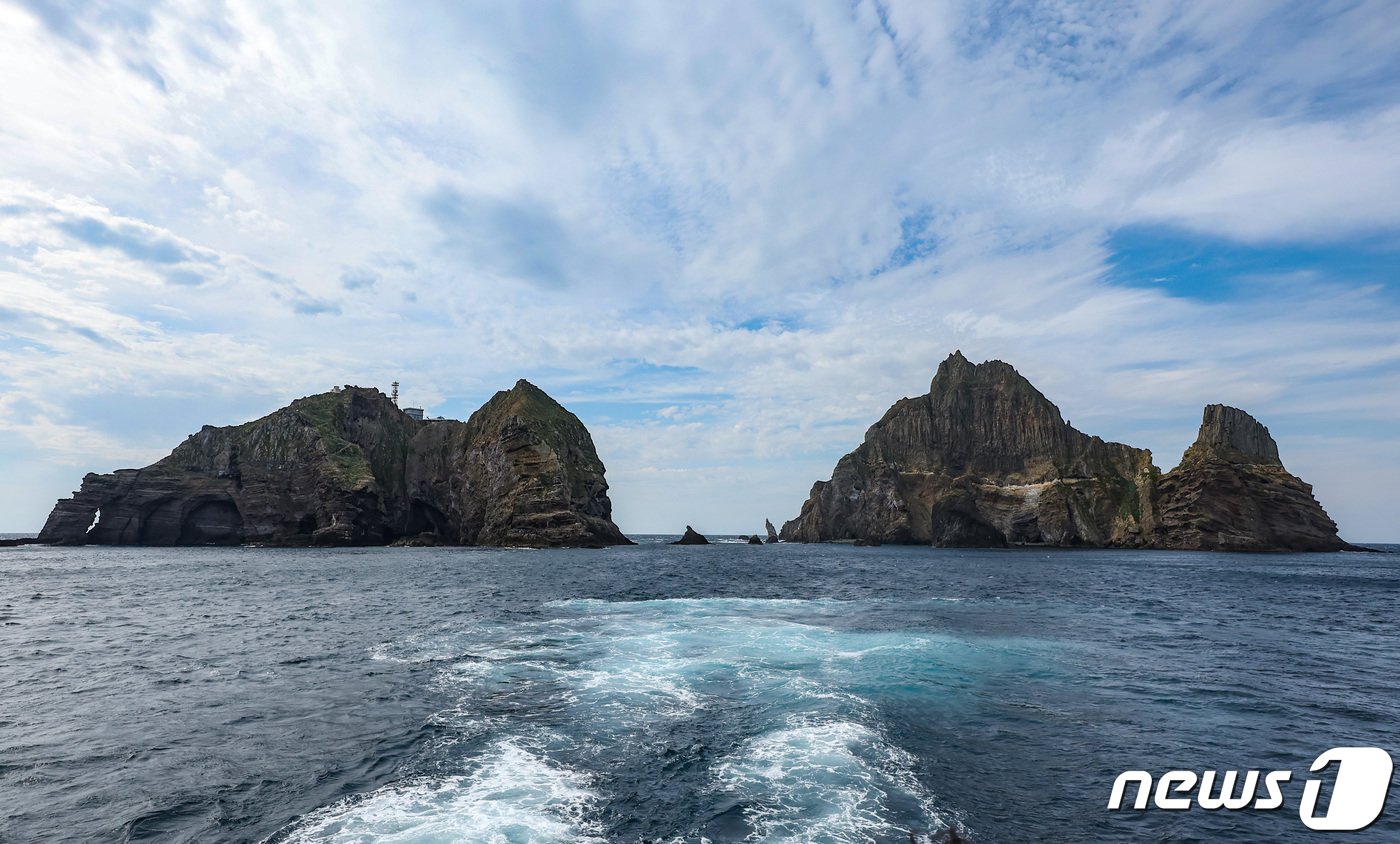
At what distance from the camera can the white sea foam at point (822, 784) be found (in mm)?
12555

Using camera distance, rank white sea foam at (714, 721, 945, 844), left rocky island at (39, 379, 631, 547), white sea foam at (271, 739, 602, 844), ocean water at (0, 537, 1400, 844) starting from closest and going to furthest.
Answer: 1. white sea foam at (271, 739, 602, 844)
2. white sea foam at (714, 721, 945, 844)
3. ocean water at (0, 537, 1400, 844)
4. left rocky island at (39, 379, 631, 547)

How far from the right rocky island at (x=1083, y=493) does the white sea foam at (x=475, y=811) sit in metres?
152

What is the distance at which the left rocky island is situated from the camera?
13462cm

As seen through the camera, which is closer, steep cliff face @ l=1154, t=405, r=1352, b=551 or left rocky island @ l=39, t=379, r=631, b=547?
steep cliff face @ l=1154, t=405, r=1352, b=551

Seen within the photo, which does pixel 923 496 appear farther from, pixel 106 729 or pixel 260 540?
pixel 106 729

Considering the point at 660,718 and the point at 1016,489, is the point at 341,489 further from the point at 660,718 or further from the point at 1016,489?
the point at 1016,489

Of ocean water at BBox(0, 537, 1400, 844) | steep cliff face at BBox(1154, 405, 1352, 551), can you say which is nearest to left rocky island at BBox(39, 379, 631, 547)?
ocean water at BBox(0, 537, 1400, 844)

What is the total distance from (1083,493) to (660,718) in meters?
172

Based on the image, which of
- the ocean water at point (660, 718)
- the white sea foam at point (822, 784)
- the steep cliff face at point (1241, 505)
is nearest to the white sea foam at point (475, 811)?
the ocean water at point (660, 718)

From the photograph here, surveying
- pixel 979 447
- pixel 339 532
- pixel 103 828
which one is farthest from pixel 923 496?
pixel 103 828

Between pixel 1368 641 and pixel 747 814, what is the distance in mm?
41646

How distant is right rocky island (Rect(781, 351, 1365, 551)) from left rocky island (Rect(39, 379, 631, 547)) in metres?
88.1

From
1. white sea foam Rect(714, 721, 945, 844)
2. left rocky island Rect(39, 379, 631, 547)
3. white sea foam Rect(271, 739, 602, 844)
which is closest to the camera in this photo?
white sea foam Rect(271, 739, 602, 844)

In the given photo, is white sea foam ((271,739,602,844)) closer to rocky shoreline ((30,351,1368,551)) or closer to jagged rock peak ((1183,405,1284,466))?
rocky shoreline ((30,351,1368,551))
